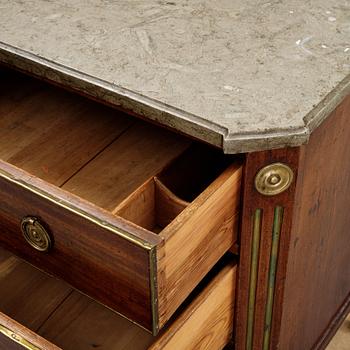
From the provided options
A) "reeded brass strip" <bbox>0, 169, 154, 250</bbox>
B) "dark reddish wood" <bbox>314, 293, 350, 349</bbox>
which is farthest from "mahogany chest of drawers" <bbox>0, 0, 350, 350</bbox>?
"dark reddish wood" <bbox>314, 293, 350, 349</bbox>

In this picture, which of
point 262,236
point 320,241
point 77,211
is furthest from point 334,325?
point 77,211

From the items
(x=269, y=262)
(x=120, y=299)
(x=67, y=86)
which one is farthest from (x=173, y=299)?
(x=67, y=86)

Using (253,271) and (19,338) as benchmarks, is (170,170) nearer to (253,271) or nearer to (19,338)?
(253,271)

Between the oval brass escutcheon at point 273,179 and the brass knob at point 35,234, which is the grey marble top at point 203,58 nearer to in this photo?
the oval brass escutcheon at point 273,179

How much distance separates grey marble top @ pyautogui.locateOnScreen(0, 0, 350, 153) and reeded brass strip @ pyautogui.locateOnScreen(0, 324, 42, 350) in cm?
27

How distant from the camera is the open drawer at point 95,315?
0.85m

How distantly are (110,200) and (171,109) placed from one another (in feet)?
0.57

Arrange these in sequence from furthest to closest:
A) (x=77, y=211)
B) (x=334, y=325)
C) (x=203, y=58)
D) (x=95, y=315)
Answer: (x=334, y=325) < (x=95, y=315) < (x=203, y=58) < (x=77, y=211)

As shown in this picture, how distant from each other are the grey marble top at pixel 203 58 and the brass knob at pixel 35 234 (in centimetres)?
16

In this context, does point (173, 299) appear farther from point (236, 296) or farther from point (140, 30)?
point (140, 30)

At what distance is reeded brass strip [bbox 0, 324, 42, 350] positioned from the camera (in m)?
0.76

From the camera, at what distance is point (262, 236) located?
862mm

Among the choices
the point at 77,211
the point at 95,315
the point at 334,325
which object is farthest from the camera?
the point at 334,325

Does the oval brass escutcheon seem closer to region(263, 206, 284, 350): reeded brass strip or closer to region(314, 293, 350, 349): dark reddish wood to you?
region(263, 206, 284, 350): reeded brass strip
